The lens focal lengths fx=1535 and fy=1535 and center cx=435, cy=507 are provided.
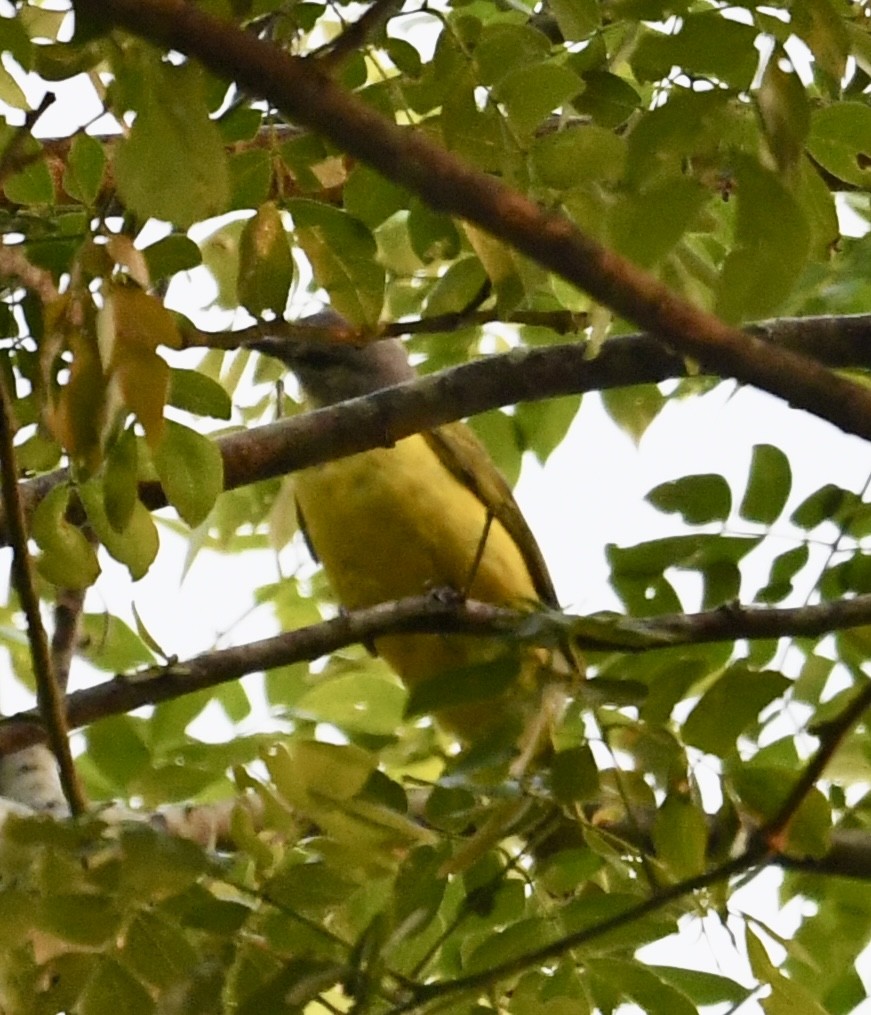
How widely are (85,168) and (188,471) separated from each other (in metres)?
0.18

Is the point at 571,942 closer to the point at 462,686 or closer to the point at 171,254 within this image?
the point at 462,686

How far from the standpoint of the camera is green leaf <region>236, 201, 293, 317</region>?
81 centimetres

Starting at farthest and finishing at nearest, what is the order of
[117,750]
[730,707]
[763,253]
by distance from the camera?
1. [117,750]
2. [730,707]
3. [763,253]

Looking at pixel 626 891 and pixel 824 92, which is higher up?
pixel 824 92

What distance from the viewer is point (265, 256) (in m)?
0.81

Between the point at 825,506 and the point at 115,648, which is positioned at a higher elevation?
the point at 115,648

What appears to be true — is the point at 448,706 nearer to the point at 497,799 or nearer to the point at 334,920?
the point at 497,799

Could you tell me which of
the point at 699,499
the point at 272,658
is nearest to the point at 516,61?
the point at 699,499

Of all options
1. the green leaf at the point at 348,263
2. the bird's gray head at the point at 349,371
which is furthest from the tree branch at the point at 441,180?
the bird's gray head at the point at 349,371

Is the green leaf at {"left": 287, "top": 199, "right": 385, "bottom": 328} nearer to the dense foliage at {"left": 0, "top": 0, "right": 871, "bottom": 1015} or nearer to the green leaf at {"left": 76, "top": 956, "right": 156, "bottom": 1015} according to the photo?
the dense foliage at {"left": 0, "top": 0, "right": 871, "bottom": 1015}

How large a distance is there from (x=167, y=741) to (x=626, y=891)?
1.50 feet

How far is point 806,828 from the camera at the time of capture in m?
0.74

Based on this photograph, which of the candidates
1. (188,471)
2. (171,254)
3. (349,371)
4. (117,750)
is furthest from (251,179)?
(349,371)

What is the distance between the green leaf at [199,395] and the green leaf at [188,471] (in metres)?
0.05
